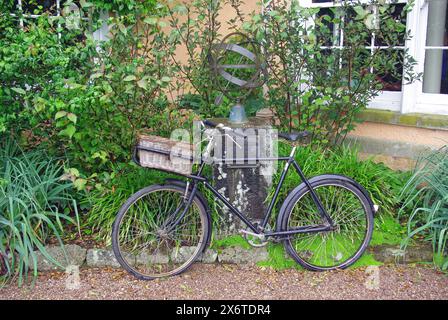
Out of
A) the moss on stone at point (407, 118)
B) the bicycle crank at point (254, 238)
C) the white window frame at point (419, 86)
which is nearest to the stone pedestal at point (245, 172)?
the bicycle crank at point (254, 238)

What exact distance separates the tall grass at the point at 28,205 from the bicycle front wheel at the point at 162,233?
0.59 meters

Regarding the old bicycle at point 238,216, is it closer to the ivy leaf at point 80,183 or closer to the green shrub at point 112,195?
the green shrub at point 112,195

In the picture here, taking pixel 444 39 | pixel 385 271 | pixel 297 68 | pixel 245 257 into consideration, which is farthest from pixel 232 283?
pixel 444 39

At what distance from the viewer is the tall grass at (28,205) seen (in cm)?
439

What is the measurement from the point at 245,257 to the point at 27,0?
367cm

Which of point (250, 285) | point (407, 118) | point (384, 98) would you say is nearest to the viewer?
point (250, 285)

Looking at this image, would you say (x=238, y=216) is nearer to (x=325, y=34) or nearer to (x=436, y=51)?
Result: (x=325, y=34)

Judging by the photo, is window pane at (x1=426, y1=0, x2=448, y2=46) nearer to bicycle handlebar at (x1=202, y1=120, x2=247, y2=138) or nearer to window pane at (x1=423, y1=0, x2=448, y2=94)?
window pane at (x1=423, y1=0, x2=448, y2=94)

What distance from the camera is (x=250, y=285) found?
14.2ft

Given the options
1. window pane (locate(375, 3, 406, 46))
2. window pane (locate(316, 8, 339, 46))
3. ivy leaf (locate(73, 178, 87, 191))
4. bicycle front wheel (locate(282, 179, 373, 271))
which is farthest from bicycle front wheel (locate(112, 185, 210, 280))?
window pane (locate(375, 3, 406, 46))

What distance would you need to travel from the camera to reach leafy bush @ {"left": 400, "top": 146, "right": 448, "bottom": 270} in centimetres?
450

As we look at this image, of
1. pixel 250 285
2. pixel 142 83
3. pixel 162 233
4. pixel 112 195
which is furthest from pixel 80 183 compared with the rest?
pixel 250 285

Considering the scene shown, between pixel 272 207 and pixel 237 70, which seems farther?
pixel 237 70

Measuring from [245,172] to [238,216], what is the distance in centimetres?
40
